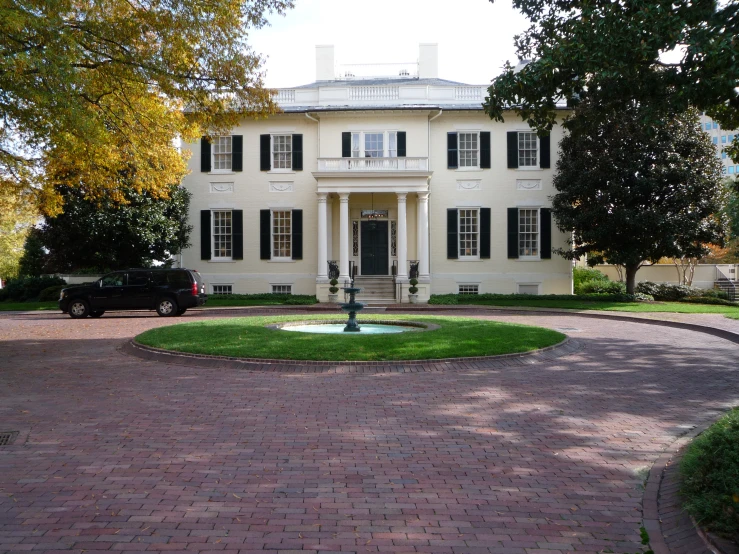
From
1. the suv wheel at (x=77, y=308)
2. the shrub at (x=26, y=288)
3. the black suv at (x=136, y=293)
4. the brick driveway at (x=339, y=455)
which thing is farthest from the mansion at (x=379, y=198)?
the brick driveway at (x=339, y=455)

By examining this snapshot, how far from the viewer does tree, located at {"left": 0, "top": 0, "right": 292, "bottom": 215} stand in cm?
1100

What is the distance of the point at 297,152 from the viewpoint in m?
30.6

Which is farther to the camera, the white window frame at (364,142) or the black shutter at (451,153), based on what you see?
the black shutter at (451,153)

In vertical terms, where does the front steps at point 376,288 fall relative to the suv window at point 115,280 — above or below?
below

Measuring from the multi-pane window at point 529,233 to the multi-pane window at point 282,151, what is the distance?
38.5 ft

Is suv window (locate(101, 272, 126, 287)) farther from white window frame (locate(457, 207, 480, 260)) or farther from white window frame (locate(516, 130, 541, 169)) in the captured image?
white window frame (locate(516, 130, 541, 169))

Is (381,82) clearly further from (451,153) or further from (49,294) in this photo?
(49,294)

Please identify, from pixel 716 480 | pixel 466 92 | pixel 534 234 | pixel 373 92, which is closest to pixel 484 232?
pixel 534 234

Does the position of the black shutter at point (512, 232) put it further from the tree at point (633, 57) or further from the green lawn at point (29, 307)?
the green lawn at point (29, 307)

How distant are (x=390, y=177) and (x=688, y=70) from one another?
18879 mm

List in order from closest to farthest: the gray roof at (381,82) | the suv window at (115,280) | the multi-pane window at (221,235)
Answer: the suv window at (115,280), the multi-pane window at (221,235), the gray roof at (381,82)

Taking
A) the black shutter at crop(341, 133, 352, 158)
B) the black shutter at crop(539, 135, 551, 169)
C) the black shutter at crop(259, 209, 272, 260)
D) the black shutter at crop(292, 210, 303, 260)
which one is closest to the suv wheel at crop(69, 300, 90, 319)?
the black shutter at crop(259, 209, 272, 260)

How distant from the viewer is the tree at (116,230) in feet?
88.8

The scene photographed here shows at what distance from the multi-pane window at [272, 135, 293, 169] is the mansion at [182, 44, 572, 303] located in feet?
0.16
